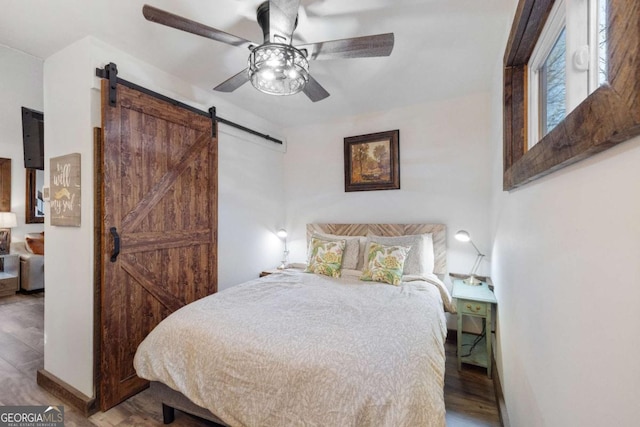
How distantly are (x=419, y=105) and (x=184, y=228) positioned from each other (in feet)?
9.46

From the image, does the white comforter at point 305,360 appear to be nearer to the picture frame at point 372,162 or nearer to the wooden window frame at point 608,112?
the wooden window frame at point 608,112

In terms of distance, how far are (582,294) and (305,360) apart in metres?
1.05

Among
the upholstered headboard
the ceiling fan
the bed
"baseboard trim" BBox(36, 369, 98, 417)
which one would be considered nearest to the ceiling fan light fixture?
the ceiling fan

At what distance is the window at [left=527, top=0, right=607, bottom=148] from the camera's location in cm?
84

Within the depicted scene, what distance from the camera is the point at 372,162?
3.40 m

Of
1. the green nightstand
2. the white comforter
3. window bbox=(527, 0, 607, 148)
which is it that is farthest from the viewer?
the green nightstand

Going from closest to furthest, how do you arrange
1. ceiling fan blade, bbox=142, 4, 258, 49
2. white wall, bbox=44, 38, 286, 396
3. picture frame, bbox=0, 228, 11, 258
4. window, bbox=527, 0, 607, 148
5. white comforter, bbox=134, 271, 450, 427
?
window, bbox=527, 0, 607, 148, white comforter, bbox=134, 271, 450, 427, ceiling fan blade, bbox=142, 4, 258, 49, white wall, bbox=44, 38, 286, 396, picture frame, bbox=0, 228, 11, 258

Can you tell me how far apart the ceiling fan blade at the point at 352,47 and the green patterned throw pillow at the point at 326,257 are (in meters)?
1.81

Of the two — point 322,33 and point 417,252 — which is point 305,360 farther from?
point 322,33

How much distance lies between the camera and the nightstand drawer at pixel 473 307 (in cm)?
223

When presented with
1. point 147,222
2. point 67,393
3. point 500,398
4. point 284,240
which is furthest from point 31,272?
point 500,398

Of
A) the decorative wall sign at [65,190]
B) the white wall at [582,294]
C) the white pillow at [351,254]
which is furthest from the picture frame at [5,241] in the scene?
the white wall at [582,294]

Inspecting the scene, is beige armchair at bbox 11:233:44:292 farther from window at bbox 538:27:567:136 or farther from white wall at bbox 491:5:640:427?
window at bbox 538:27:567:136

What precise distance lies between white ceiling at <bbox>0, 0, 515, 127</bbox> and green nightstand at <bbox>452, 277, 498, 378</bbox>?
6.40 feet
